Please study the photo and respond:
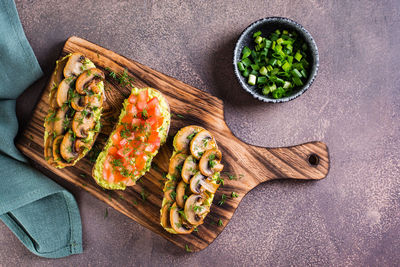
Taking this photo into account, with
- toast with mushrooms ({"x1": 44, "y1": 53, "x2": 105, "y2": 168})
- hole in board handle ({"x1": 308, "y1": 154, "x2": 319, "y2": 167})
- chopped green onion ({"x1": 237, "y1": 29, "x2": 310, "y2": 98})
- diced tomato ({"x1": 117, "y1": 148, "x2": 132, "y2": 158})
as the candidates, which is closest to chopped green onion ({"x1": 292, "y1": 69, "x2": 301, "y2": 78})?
chopped green onion ({"x1": 237, "y1": 29, "x2": 310, "y2": 98})

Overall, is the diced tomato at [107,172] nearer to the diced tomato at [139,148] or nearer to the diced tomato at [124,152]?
the diced tomato at [124,152]

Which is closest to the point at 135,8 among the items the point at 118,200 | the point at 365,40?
the point at 118,200

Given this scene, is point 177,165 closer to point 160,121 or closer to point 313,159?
point 160,121

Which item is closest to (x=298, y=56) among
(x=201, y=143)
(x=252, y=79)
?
(x=252, y=79)

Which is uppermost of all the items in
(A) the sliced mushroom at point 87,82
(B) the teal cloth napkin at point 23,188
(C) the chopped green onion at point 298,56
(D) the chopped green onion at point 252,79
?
(C) the chopped green onion at point 298,56

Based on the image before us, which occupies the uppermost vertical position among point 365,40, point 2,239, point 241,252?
point 365,40

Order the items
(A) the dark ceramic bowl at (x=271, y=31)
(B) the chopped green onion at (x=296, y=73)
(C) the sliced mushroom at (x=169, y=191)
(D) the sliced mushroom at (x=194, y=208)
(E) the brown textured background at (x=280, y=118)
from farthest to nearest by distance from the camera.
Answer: (E) the brown textured background at (x=280, y=118)
(B) the chopped green onion at (x=296, y=73)
(A) the dark ceramic bowl at (x=271, y=31)
(C) the sliced mushroom at (x=169, y=191)
(D) the sliced mushroom at (x=194, y=208)

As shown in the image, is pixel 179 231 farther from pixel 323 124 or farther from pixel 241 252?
pixel 323 124

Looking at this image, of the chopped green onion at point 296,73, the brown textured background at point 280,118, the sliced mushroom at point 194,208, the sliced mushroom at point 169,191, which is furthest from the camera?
the brown textured background at point 280,118

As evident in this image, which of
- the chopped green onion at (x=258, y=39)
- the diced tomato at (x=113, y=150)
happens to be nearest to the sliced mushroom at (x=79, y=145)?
the diced tomato at (x=113, y=150)
